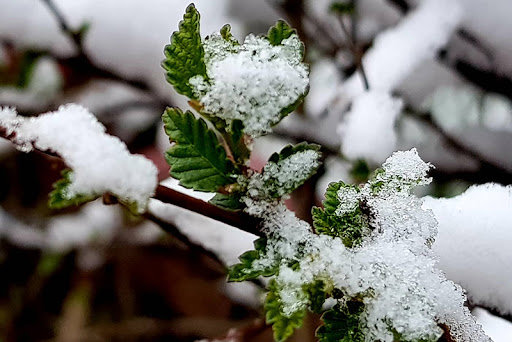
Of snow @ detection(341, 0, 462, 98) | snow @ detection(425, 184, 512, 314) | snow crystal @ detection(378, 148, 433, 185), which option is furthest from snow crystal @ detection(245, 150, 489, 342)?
snow @ detection(341, 0, 462, 98)

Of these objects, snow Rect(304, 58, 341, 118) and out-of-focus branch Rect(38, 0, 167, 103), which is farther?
snow Rect(304, 58, 341, 118)

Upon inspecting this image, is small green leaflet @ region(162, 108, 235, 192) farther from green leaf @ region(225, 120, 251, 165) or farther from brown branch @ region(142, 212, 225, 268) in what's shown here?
brown branch @ region(142, 212, 225, 268)

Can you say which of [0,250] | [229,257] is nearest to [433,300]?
[229,257]

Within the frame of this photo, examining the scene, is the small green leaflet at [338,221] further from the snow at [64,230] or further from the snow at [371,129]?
the snow at [64,230]

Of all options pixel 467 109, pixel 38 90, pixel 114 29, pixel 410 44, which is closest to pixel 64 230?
pixel 38 90

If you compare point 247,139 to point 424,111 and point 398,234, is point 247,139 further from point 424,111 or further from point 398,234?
point 424,111

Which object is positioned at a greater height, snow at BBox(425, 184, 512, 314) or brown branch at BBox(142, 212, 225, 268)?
snow at BBox(425, 184, 512, 314)

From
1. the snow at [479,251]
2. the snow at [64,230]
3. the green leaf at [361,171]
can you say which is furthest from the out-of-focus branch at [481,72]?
the snow at [64,230]
